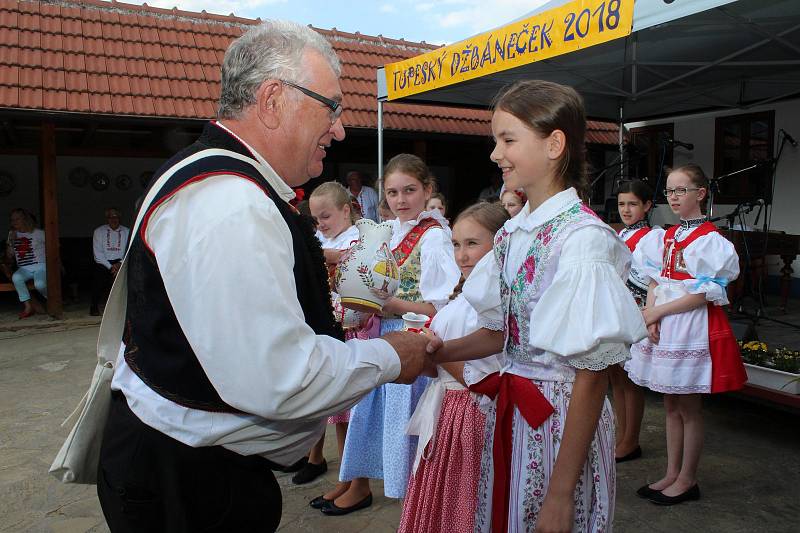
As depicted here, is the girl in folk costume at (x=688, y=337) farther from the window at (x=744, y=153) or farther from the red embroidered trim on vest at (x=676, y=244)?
the window at (x=744, y=153)

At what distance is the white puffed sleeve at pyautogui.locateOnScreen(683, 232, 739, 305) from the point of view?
306 centimetres

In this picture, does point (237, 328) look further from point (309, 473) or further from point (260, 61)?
point (309, 473)

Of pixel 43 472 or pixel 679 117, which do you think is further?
pixel 679 117

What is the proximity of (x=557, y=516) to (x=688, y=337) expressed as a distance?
7.23ft

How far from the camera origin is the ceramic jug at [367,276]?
1.86 metres

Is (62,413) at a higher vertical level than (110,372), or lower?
lower

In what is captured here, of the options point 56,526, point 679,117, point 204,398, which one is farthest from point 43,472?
point 679,117

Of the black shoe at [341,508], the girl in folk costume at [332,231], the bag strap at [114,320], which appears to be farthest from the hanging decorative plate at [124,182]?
the bag strap at [114,320]

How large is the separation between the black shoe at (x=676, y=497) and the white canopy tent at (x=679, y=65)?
2.65 m

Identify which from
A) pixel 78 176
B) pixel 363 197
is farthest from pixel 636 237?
pixel 78 176

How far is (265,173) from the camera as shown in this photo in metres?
1.29

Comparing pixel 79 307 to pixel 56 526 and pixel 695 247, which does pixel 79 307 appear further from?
pixel 695 247

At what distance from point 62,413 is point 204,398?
4.28 meters

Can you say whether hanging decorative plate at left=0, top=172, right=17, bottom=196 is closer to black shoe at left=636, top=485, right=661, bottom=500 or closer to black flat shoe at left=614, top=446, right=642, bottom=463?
black flat shoe at left=614, top=446, right=642, bottom=463
